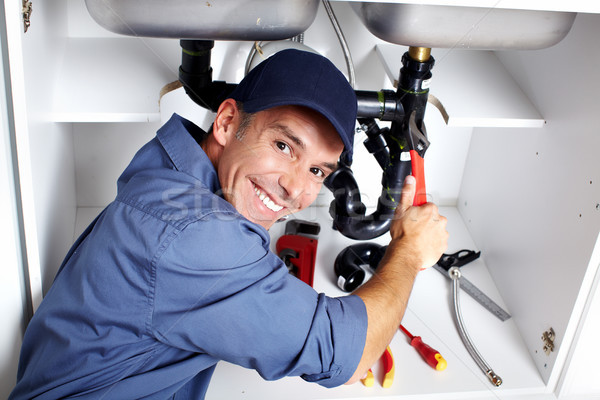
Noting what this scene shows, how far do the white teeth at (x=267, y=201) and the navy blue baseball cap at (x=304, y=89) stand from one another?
0.13m

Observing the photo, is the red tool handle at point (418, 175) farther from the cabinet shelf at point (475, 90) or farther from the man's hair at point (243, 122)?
the man's hair at point (243, 122)

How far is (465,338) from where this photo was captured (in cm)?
121

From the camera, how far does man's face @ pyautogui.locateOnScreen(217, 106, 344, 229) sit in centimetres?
85

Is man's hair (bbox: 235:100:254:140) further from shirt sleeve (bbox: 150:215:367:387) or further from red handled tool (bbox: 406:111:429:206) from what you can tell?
red handled tool (bbox: 406:111:429:206)

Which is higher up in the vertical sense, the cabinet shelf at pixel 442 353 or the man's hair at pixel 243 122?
the man's hair at pixel 243 122

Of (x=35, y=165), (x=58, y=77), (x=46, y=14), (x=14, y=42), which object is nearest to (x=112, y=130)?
(x=58, y=77)

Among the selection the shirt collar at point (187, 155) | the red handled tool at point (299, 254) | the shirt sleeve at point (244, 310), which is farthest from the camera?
the red handled tool at point (299, 254)

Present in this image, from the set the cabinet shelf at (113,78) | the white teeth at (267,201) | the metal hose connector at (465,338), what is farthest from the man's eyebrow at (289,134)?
the metal hose connector at (465,338)

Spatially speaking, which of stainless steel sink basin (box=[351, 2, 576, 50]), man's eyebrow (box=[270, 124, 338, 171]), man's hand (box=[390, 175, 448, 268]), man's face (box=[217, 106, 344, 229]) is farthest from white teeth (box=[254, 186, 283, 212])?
stainless steel sink basin (box=[351, 2, 576, 50])

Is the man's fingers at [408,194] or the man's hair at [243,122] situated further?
the man's fingers at [408,194]

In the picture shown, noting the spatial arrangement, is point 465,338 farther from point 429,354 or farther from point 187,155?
point 187,155

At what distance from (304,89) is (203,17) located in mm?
193

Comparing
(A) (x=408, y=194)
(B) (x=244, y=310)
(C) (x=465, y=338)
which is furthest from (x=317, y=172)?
(C) (x=465, y=338)

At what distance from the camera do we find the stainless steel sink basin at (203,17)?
868 mm
